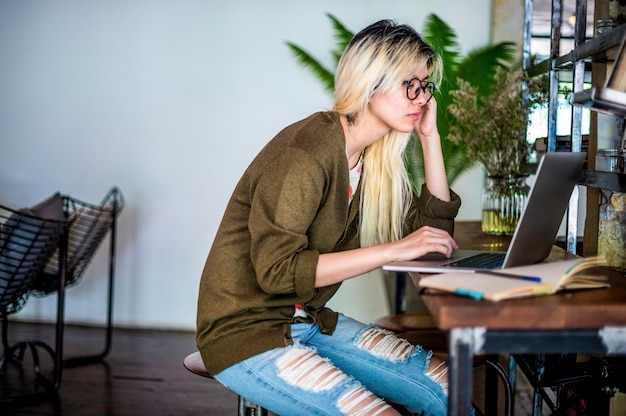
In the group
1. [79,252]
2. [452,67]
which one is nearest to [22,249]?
[79,252]

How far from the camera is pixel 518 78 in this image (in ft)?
8.32

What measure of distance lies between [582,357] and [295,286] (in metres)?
1.11

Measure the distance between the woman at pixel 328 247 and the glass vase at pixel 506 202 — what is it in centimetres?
48

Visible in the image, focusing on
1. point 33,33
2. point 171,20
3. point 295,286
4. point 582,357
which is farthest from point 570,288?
point 33,33

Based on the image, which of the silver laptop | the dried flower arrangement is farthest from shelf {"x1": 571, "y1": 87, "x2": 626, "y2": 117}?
the dried flower arrangement

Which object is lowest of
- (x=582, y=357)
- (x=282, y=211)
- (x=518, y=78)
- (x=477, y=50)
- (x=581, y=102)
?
(x=582, y=357)

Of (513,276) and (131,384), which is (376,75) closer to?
(513,276)

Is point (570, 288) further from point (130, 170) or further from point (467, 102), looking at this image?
point (130, 170)

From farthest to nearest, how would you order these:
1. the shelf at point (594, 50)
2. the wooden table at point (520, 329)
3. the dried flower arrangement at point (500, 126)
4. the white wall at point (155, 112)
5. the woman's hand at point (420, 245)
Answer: the white wall at point (155, 112)
the dried flower arrangement at point (500, 126)
the shelf at point (594, 50)
the woman's hand at point (420, 245)
the wooden table at point (520, 329)

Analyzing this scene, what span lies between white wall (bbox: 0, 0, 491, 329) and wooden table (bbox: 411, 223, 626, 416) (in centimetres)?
336

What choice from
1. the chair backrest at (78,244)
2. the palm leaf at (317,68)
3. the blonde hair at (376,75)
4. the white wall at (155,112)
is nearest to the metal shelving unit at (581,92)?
the blonde hair at (376,75)

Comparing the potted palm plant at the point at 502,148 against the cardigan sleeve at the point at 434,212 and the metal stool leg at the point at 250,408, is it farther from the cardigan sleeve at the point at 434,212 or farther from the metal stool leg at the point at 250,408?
the metal stool leg at the point at 250,408

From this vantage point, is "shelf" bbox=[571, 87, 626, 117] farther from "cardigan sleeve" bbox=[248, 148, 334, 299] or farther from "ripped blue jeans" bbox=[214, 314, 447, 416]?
"ripped blue jeans" bbox=[214, 314, 447, 416]

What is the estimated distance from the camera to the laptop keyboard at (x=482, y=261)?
154 centimetres
